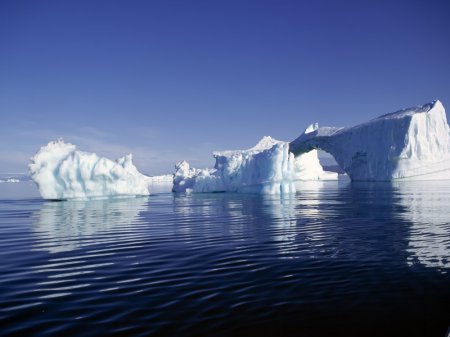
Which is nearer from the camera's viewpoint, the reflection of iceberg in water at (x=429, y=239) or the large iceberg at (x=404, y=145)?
the reflection of iceberg in water at (x=429, y=239)

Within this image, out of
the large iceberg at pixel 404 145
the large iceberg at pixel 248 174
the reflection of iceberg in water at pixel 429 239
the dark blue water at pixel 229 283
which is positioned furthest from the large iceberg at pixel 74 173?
the large iceberg at pixel 404 145

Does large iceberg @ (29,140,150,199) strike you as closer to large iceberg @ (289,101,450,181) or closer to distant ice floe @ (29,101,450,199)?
distant ice floe @ (29,101,450,199)

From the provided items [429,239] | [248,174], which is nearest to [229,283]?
[429,239]

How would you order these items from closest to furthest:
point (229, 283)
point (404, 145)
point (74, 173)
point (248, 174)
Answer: point (229, 283) < point (74, 173) < point (248, 174) < point (404, 145)

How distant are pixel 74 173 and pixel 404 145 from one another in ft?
167

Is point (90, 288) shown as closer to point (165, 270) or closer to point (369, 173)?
point (165, 270)

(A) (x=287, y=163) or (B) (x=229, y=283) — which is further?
(A) (x=287, y=163)

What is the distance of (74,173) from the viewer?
105ft

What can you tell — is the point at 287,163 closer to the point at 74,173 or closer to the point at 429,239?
the point at 74,173

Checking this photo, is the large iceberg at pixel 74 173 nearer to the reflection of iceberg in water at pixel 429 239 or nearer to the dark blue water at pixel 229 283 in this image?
the dark blue water at pixel 229 283

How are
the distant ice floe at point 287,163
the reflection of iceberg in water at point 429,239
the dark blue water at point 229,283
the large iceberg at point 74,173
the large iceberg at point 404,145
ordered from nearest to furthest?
the dark blue water at point 229,283
the reflection of iceberg in water at point 429,239
the large iceberg at point 74,173
the distant ice floe at point 287,163
the large iceberg at point 404,145

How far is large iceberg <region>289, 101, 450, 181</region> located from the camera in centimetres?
6056

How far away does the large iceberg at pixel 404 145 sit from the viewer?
199 ft

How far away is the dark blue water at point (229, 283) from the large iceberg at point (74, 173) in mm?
19836
